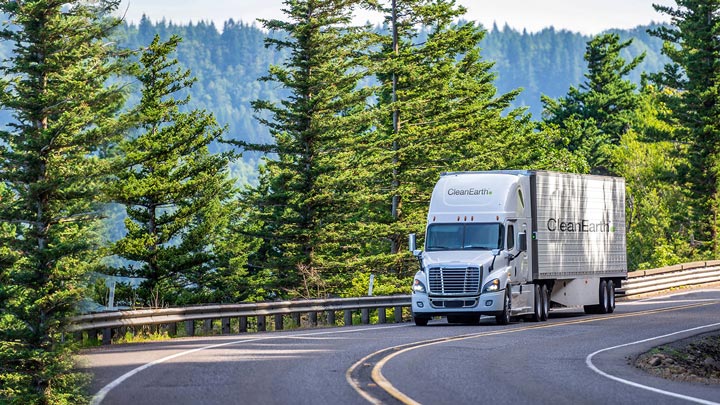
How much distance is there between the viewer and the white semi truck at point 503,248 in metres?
27.8

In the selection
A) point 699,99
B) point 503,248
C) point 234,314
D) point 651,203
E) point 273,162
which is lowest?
point 234,314

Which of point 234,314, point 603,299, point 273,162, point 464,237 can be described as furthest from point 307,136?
point 234,314

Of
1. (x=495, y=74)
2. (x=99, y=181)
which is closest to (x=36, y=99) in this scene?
(x=99, y=181)

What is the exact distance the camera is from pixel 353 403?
40.6 ft

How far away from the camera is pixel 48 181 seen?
21.8 meters

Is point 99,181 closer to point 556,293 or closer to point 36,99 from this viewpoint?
point 36,99

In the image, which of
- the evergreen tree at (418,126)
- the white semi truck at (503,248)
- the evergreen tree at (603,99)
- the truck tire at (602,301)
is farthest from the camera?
the evergreen tree at (603,99)

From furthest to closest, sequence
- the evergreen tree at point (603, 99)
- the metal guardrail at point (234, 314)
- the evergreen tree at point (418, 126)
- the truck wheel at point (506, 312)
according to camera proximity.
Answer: the evergreen tree at point (603, 99)
the evergreen tree at point (418, 126)
the truck wheel at point (506, 312)
the metal guardrail at point (234, 314)

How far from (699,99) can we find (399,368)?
178ft

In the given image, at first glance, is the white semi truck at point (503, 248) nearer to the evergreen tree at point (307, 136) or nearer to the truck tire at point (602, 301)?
the truck tire at point (602, 301)

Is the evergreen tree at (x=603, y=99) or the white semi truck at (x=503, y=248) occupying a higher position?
the evergreen tree at (x=603, y=99)

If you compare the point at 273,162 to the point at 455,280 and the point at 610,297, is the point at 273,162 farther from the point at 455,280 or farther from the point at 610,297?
the point at 455,280

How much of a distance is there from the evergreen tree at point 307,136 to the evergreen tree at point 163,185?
2850mm

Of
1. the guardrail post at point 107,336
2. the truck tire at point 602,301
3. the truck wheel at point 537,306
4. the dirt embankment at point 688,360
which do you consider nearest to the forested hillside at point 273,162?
the guardrail post at point 107,336
